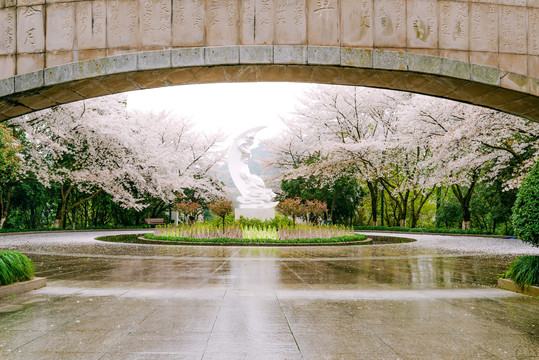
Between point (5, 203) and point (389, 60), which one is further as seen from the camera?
point (5, 203)

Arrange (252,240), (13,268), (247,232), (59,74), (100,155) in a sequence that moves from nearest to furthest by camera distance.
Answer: (13,268) < (59,74) < (252,240) < (247,232) < (100,155)

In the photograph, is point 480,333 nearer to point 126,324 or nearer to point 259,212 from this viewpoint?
point 126,324

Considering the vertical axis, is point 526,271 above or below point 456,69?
below

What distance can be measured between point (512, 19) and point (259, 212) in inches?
571

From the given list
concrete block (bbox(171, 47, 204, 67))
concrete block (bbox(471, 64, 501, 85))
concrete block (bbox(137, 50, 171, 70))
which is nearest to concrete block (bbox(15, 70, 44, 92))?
concrete block (bbox(137, 50, 171, 70))

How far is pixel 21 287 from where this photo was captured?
6.92m

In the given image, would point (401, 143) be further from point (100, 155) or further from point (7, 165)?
point (7, 165)

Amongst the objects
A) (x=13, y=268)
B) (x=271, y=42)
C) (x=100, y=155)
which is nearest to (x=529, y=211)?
(x=271, y=42)

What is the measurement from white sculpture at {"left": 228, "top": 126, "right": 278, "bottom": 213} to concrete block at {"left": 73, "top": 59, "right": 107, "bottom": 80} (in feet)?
44.5

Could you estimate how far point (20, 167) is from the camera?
20.6m

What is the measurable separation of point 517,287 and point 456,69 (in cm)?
414

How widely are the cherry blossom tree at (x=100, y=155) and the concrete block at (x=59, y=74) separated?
1453 cm

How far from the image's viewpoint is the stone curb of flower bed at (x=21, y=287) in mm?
6570

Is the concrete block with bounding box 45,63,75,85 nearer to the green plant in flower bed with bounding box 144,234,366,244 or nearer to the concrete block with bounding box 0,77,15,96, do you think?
the concrete block with bounding box 0,77,15,96
